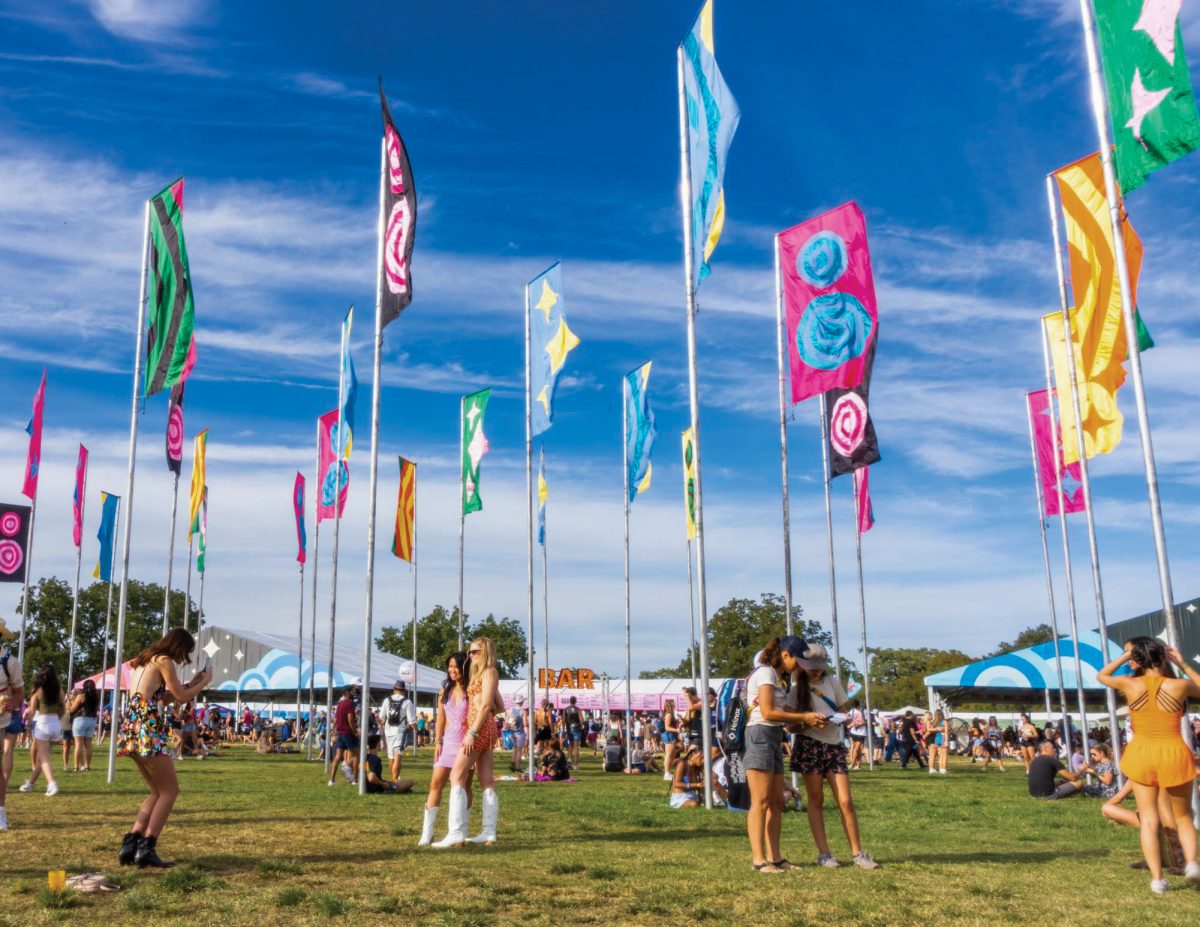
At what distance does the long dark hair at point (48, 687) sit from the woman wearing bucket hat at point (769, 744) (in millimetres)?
10136

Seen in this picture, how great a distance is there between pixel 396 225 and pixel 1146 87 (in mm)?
10319

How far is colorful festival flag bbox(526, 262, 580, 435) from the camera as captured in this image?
19.8 metres

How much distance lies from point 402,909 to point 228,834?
451 centimetres

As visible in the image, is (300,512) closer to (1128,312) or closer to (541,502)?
(541,502)

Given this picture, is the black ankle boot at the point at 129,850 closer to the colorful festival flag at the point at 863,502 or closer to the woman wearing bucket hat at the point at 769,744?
the woman wearing bucket hat at the point at 769,744

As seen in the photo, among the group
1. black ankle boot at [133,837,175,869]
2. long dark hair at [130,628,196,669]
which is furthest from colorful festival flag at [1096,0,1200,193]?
black ankle boot at [133,837,175,869]

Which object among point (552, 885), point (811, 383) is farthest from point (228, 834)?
point (811, 383)

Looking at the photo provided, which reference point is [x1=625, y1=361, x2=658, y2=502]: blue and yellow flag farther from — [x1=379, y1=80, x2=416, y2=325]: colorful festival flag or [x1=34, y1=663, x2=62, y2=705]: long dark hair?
[x1=34, y1=663, x2=62, y2=705]: long dark hair

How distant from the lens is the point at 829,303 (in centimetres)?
1449

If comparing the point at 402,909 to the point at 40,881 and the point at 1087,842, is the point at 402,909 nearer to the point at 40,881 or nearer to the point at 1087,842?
the point at 40,881

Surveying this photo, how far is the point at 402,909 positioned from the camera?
20.3 ft

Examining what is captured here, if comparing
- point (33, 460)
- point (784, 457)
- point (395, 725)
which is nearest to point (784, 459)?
point (784, 457)

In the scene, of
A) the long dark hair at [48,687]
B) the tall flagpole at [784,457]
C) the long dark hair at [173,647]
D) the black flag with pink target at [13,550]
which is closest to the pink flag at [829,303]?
the tall flagpole at [784,457]

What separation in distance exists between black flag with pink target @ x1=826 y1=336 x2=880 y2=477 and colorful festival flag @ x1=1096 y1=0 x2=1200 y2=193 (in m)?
8.56
